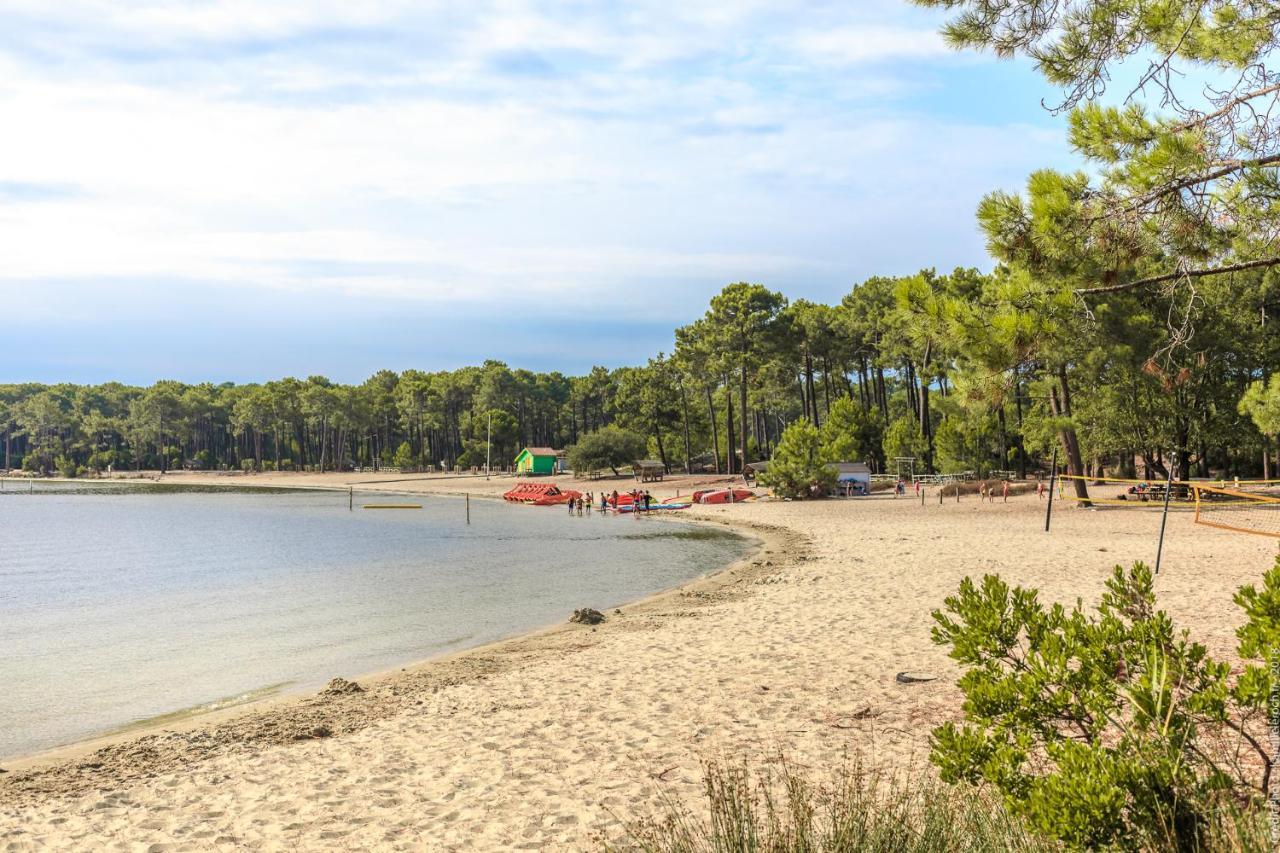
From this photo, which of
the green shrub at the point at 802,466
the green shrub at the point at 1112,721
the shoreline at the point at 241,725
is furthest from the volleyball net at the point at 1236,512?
the green shrub at the point at 1112,721

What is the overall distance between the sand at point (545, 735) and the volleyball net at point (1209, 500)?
36.7 ft

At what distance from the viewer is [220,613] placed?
2017 cm

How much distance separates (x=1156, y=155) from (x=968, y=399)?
9.68 ft

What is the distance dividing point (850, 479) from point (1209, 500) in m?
A: 18.2

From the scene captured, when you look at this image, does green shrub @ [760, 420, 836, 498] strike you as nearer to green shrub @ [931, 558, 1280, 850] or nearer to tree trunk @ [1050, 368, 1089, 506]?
tree trunk @ [1050, 368, 1089, 506]

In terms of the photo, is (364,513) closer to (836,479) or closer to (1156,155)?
(836,479)

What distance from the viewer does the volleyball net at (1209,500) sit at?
2612 centimetres

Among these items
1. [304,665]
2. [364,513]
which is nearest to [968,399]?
[304,665]

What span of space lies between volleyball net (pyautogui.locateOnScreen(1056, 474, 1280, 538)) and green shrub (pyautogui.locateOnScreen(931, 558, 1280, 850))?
75.1 feet

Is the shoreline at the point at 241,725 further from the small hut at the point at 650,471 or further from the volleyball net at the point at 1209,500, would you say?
the small hut at the point at 650,471

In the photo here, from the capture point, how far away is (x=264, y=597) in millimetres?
22703

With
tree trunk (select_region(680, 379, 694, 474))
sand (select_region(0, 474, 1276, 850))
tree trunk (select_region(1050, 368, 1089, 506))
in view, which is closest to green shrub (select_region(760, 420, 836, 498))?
tree trunk (select_region(1050, 368, 1089, 506))

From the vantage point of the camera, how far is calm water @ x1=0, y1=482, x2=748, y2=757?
13039 millimetres

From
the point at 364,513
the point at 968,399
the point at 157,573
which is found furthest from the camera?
the point at 364,513
